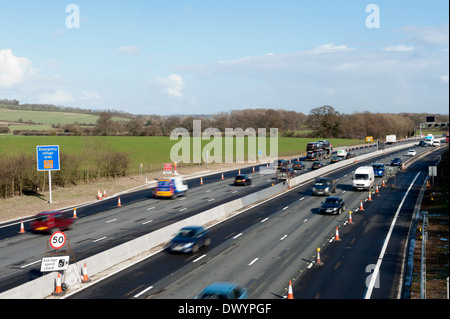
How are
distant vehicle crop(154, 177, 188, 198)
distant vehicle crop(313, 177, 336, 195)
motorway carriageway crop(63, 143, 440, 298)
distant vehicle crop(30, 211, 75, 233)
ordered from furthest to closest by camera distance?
distant vehicle crop(313, 177, 336, 195)
distant vehicle crop(154, 177, 188, 198)
distant vehicle crop(30, 211, 75, 233)
motorway carriageway crop(63, 143, 440, 298)

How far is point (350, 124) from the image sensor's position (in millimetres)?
164250

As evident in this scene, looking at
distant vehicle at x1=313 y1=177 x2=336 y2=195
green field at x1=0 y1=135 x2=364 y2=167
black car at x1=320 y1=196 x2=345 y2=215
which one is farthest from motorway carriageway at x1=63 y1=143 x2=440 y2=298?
green field at x1=0 y1=135 x2=364 y2=167

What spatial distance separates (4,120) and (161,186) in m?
77.1

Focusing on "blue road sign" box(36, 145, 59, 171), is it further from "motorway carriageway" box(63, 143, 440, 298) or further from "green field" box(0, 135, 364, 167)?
"green field" box(0, 135, 364, 167)

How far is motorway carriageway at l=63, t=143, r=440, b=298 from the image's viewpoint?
17.2 m

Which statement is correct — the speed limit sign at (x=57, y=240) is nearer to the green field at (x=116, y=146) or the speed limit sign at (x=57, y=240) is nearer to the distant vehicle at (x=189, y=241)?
the distant vehicle at (x=189, y=241)

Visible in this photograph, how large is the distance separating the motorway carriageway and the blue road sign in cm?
2072

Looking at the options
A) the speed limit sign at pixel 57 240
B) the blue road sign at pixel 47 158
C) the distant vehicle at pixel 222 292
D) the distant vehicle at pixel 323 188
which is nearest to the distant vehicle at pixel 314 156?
the distant vehicle at pixel 323 188

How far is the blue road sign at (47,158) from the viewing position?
4125 centimetres

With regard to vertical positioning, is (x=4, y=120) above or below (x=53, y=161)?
above

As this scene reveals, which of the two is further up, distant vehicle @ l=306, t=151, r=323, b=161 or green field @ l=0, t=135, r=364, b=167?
green field @ l=0, t=135, r=364, b=167

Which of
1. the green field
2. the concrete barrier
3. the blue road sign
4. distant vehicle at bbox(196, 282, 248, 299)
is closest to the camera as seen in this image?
distant vehicle at bbox(196, 282, 248, 299)
